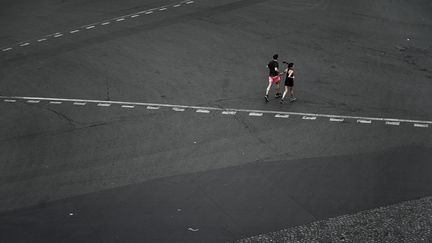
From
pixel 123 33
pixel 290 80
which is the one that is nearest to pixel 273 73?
pixel 290 80

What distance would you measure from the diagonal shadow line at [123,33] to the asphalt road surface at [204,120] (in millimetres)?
102

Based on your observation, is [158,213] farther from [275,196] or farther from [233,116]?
[233,116]

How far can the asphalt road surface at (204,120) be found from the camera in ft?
50.6

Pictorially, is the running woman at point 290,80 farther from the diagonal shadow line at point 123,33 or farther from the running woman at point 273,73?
the diagonal shadow line at point 123,33

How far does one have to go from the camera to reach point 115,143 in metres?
18.8

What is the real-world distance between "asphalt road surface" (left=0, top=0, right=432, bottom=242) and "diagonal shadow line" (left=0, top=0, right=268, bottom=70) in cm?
10

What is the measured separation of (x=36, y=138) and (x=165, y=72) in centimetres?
664

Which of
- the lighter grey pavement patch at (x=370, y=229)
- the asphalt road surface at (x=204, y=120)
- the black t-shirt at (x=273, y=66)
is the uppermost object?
the black t-shirt at (x=273, y=66)

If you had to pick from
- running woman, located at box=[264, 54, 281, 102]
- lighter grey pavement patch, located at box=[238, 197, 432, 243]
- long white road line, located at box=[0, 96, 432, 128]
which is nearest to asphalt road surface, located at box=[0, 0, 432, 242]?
long white road line, located at box=[0, 96, 432, 128]

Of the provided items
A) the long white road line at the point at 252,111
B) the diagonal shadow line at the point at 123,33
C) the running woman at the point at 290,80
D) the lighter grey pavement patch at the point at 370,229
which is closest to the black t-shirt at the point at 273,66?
the running woman at the point at 290,80

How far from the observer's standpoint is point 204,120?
2008 cm

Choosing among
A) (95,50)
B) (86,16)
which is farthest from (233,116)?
(86,16)

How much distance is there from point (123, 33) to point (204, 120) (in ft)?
33.0

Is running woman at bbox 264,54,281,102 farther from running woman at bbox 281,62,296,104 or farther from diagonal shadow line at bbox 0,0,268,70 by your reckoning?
diagonal shadow line at bbox 0,0,268,70
